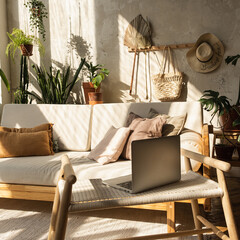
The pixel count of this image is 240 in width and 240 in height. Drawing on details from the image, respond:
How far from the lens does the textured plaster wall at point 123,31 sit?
3447 mm

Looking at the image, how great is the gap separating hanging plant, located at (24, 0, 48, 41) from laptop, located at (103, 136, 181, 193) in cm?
314

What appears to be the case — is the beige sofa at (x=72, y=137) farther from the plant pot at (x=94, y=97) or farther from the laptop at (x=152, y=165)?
the plant pot at (x=94, y=97)

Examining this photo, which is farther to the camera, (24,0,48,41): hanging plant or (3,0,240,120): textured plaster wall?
(24,0,48,41): hanging plant

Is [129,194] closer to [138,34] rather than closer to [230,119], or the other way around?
[230,119]

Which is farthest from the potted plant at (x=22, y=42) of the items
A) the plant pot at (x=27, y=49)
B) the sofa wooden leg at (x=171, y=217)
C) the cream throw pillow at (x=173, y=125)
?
the sofa wooden leg at (x=171, y=217)

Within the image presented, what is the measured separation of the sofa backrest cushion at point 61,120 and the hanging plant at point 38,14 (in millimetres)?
1537

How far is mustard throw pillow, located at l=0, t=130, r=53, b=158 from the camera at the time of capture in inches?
92.7

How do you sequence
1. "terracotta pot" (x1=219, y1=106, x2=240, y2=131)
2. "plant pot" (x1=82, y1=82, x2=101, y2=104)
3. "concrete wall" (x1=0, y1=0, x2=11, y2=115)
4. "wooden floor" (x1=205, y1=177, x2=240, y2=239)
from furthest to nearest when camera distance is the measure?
"concrete wall" (x1=0, y1=0, x2=11, y2=115) < "plant pot" (x1=82, y1=82, x2=101, y2=104) < "terracotta pot" (x1=219, y1=106, x2=240, y2=131) < "wooden floor" (x1=205, y1=177, x2=240, y2=239)

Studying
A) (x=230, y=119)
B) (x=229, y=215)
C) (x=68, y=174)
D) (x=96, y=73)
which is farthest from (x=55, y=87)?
(x=229, y=215)

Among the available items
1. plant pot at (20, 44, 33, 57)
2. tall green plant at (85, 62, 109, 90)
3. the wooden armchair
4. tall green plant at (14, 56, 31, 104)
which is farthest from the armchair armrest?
plant pot at (20, 44, 33, 57)

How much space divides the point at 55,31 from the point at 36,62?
1.72 feet

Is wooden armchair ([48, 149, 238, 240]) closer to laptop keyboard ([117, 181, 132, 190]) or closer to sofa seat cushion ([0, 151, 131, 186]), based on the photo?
laptop keyboard ([117, 181, 132, 190])

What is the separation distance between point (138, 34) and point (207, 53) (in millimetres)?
911

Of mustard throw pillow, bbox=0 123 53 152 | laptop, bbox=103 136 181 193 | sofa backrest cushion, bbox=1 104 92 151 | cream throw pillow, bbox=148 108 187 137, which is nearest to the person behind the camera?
laptop, bbox=103 136 181 193
